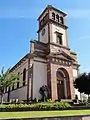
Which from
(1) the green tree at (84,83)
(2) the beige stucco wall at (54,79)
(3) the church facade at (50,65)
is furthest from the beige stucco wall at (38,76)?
(1) the green tree at (84,83)

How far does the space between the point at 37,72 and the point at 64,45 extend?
33.9ft

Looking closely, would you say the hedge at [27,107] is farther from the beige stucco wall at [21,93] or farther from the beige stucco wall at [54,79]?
the beige stucco wall at [21,93]

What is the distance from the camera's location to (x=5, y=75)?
1213 inches

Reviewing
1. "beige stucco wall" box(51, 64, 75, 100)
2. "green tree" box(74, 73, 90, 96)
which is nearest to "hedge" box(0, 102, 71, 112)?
"beige stucco wall" box(51, 64, 75, 100)

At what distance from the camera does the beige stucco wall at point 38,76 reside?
98.1ft

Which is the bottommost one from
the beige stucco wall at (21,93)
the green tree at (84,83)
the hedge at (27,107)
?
the hedge at (27,107)

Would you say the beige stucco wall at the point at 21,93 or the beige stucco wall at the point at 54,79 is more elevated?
the beige stucco wall at the point at 54,79

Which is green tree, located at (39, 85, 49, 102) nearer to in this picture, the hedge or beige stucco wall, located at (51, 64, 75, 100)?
beige stucco wall, located at (51, 64, 75, 100)

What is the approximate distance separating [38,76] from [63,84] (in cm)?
600

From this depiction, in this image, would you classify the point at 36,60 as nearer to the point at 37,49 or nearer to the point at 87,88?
the point at 37,49

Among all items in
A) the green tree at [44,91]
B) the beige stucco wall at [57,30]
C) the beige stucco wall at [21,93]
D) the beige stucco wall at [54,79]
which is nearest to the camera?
the green tree at [44,91]

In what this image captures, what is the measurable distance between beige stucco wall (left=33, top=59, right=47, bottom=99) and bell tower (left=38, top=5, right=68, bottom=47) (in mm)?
6253

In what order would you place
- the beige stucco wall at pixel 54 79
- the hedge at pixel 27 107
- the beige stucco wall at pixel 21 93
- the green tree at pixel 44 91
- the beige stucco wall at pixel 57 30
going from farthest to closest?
the beige stucco wall at pixel 57 30 → the beige stucco wall at pixel 21 93 → the beige stucco wall at pixel 54 79 → the green tree at pixel 44 91 → the hedge at pixel 27 107

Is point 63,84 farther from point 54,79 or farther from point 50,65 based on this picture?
point 50,65
